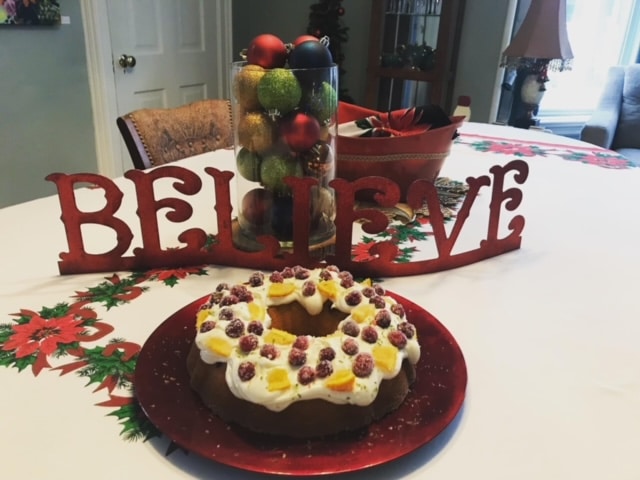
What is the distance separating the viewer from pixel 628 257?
1.02 meters

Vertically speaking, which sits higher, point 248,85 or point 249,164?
point 248,85

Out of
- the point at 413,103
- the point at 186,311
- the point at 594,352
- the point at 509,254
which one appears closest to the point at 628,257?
the point at 509,254

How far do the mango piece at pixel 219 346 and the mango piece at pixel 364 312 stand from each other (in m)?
0.14

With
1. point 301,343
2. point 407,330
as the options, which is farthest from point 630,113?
point 301,343

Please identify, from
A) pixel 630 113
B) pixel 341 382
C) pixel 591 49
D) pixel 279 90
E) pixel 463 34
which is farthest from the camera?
pixel 591 49

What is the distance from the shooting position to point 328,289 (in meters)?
0.65

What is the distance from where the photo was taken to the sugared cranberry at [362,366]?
0.52 meters

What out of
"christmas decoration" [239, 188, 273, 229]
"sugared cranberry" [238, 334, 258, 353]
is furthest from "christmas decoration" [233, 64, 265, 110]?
"sugared cranberry" [238, 334, 258, 353]

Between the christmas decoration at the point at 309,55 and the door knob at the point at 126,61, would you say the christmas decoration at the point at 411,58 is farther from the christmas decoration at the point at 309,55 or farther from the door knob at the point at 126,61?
the christmas decoration at the point at 309,55

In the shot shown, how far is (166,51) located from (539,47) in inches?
78.0

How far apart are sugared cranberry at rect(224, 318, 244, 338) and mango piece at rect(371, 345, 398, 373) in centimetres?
14

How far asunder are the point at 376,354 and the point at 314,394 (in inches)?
3.1

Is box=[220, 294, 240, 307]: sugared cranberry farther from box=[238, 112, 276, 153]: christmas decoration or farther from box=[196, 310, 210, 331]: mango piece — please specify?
box=[238, 112, 276, 153]: christmas decoration

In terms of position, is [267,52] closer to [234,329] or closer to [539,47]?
[234,329]
